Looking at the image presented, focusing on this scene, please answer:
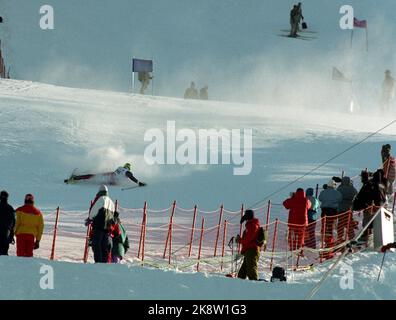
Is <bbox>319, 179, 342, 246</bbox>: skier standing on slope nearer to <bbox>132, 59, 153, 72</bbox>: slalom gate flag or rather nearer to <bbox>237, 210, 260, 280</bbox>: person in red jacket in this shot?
<bbox>237, 210, 260, 280</bbox>: person in red jacket

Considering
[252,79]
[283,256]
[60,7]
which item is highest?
[60,7]

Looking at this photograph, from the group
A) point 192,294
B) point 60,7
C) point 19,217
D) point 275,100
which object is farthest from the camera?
point 60,7

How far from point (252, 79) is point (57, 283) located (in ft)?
126

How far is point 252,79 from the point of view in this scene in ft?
159

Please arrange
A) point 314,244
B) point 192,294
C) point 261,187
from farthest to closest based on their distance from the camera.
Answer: point 261,187 → point 314,244 → point 192,294

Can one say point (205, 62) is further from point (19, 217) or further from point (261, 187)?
point (19, 217)

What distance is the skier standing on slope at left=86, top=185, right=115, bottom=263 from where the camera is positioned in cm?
1295

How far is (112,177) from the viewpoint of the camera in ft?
74.5

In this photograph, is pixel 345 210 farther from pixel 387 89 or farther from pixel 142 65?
pixel 387 89

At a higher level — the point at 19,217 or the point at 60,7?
the point at 60,7

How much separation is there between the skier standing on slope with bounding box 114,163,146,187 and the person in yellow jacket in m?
8.78

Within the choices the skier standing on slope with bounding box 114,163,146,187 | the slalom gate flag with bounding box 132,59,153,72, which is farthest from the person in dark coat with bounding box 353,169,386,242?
the slalom gate flag with bounding box 132,59,153,72

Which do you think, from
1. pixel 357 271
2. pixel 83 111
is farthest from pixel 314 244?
pixel 83 111

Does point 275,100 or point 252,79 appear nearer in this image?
point 275,100
